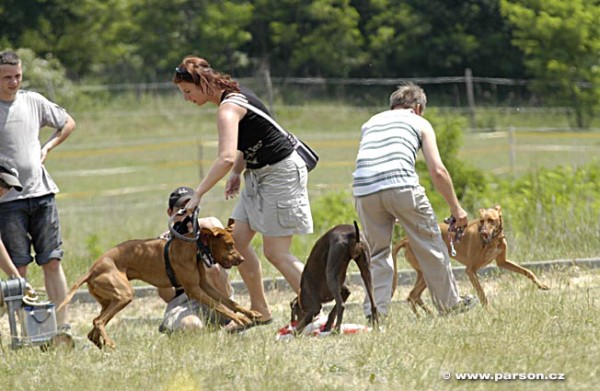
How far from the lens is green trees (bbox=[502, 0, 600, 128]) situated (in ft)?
123

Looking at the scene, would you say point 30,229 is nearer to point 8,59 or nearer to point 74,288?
point 74,288

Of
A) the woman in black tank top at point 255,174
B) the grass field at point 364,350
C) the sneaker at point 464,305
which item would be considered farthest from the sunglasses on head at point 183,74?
the sneaker at point 464,305

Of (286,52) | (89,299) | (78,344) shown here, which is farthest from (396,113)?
(286,52)

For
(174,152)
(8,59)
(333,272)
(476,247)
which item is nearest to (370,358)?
(333,272)

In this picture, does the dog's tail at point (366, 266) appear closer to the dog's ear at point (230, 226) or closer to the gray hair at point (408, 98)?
the dog's ear at point (230, 226)

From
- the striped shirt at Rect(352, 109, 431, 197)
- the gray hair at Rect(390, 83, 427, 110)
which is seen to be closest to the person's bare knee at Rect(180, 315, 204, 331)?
the striped shirt at Rect(352, 109, 431, 197)

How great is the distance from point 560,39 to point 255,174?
31995 mm

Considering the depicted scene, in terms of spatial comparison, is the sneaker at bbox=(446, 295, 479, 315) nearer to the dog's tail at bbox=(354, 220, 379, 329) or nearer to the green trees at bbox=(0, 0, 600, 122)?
the dog's tail at bbox=(354, 220, 379, 329)

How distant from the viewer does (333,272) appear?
7766mm

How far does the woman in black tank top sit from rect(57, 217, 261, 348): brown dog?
0.83ft

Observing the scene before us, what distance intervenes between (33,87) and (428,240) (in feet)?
81.7

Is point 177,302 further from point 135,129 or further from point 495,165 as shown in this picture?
point 135,129

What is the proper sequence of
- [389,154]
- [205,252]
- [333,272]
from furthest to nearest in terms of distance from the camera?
[389,154] < [205,252] < [333,272]

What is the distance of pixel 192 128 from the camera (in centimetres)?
3231
